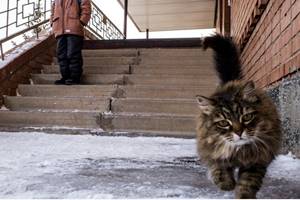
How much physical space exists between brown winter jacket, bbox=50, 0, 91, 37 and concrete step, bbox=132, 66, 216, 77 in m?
1.20

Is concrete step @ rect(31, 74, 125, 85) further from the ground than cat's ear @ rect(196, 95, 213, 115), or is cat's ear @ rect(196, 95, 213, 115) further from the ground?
concrete step @ rect(31, 74, 125, 85)

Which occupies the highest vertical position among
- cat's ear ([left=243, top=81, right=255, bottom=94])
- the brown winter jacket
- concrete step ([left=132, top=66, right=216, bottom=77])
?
the brown winter jacket

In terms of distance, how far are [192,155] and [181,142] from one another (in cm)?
89

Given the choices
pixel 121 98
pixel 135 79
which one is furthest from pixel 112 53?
pixel 121 98

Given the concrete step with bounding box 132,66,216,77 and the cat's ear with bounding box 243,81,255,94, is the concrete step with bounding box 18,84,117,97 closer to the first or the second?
the concrete step with bounding box 132,66,216,77

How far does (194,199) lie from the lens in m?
2.16

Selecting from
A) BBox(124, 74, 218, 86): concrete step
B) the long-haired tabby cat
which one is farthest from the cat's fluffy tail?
BBox(124, 74, 218, 86): concrete step

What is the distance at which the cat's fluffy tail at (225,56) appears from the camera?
2910 millimetres

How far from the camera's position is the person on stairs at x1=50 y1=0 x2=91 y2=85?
645 cm

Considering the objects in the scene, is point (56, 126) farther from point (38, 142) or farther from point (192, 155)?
point (192, 155)

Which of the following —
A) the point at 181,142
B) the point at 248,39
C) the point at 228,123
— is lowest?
the point at 181,142

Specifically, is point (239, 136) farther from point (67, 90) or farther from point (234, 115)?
point (67, 90)

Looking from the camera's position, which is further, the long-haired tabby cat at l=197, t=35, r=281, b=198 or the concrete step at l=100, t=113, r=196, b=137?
the concrete step at l=100, t=113, r=196, b=137

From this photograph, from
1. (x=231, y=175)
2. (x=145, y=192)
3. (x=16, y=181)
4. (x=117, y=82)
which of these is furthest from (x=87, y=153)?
(x=117, y=82)
